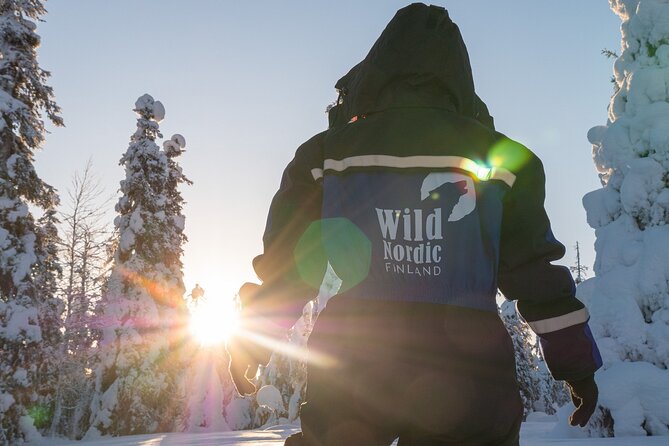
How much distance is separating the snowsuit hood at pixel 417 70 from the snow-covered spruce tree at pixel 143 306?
69.0ft

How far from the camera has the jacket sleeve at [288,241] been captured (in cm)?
210

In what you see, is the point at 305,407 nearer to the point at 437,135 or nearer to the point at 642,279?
the point at 437,135

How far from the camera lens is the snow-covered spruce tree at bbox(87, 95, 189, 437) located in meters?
20.8

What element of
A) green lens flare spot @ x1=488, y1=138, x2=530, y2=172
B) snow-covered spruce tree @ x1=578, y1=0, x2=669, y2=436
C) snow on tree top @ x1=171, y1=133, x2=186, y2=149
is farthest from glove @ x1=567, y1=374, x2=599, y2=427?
snow on tree top @ x1=171, y1=133, x2=186, y2=149

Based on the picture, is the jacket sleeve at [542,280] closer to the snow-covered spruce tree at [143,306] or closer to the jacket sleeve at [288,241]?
the jacket sleeve at [288,241]

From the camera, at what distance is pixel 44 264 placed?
16.4 metres

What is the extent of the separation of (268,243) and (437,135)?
754 millimetres

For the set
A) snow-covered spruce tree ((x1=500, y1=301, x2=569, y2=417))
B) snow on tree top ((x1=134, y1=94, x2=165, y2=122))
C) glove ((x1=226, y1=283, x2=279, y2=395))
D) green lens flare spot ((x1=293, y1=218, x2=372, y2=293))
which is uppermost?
snow on tree top ((x1=134, y1=94, x2=165, y2=122))

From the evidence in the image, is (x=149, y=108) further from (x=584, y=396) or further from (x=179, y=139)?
(x=584, y=396)

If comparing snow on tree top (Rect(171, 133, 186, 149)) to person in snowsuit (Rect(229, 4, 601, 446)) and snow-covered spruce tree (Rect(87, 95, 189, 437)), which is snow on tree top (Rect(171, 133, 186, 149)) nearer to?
snow-covered spruce tree (Rect(87, 95, 189, 437))

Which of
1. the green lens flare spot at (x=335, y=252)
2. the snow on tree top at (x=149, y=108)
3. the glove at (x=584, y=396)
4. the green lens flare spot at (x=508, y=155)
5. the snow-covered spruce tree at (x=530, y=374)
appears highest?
the snow on tree top at (x=149, y=108)

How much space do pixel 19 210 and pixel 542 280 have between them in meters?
16.5

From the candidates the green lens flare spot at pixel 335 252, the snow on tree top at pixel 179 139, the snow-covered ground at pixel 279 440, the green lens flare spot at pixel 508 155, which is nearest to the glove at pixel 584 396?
the green lens flare spot at pixel 508 155

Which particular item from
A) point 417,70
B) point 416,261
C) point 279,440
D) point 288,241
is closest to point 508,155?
point 417,70
